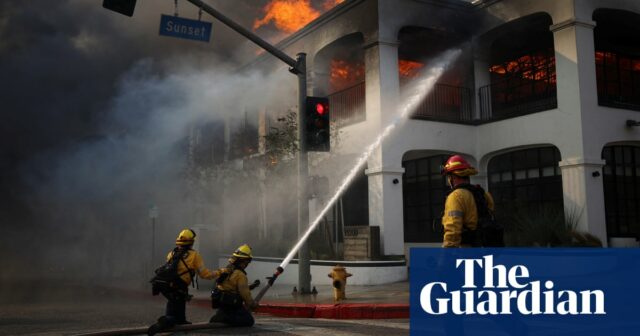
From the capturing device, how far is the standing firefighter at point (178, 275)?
763 centimetres

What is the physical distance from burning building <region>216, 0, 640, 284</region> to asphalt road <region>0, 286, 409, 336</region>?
6.35m

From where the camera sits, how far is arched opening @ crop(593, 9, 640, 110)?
53.3 feet

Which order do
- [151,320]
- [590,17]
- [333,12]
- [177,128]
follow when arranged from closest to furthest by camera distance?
1. [151,320]
2. [590,17]
3. [333,12]
4. [177,128]

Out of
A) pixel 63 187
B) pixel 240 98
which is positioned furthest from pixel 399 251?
pixel 63 187

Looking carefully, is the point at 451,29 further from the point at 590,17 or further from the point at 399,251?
the point at 399,251

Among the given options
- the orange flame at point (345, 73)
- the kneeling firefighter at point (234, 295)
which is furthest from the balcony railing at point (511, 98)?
the kneeling firefighter at point (234, 295)

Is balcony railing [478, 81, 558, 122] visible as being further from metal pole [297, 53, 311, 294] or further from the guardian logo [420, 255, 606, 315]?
the guardian logo [420, 255, 606, 315]

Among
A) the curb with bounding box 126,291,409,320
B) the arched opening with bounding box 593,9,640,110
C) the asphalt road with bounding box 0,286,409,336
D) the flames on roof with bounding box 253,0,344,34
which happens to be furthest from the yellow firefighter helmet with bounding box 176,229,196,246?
the flames on roof with bounding box 253,0,344,34

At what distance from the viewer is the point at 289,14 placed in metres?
22.7

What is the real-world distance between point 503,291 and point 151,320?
642 cm

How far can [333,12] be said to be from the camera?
18.3 m

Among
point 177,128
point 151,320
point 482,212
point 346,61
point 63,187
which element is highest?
point 346,61

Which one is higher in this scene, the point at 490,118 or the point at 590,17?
the point at 590,17

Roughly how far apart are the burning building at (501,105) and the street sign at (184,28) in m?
6.36
